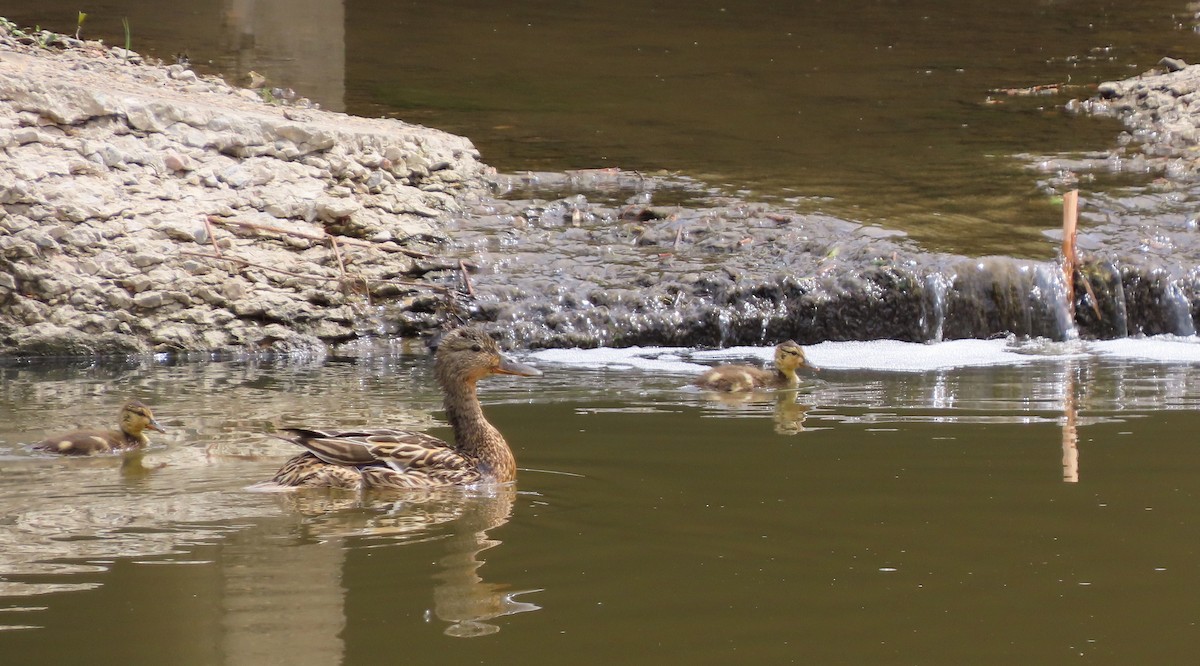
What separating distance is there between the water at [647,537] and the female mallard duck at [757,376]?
379mm

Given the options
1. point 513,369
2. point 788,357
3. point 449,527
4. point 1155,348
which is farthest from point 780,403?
point 1155,348

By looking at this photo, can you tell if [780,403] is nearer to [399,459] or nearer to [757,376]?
[757,376]

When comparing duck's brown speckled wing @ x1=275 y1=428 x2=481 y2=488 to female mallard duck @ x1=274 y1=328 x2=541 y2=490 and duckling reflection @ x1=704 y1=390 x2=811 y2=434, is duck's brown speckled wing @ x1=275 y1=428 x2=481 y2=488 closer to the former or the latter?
female mallard duck @ x1=274 y1=328 x2=541 y2=490

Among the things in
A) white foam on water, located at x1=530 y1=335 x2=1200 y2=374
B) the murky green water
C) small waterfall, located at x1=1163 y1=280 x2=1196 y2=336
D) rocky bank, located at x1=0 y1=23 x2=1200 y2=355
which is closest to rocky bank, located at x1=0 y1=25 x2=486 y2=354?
rocky bank, located at x1=0 y1=23 x2=1200 y2=355

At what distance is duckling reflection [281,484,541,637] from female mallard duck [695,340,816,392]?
3.10 metres

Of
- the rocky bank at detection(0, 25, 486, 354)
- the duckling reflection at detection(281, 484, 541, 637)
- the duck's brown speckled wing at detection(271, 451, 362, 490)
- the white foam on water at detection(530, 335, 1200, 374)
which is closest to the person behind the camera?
the duckling reflection at detection(281, 484, 541, 637)

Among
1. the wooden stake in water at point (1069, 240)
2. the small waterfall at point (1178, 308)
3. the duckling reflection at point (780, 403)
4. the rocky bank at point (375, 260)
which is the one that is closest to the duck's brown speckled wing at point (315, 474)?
the duckling reflection at point (780, 403)

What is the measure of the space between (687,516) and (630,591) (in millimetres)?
1050

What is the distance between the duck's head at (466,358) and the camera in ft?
24.9

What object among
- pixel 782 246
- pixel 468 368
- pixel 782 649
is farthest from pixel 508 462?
pixel 782 246

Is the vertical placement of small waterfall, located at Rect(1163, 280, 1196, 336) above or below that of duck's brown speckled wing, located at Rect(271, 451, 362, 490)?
above

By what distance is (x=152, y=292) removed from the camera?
37.3 ft

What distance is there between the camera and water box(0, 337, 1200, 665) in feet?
15.0

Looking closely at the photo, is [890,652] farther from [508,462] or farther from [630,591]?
[508,462]
